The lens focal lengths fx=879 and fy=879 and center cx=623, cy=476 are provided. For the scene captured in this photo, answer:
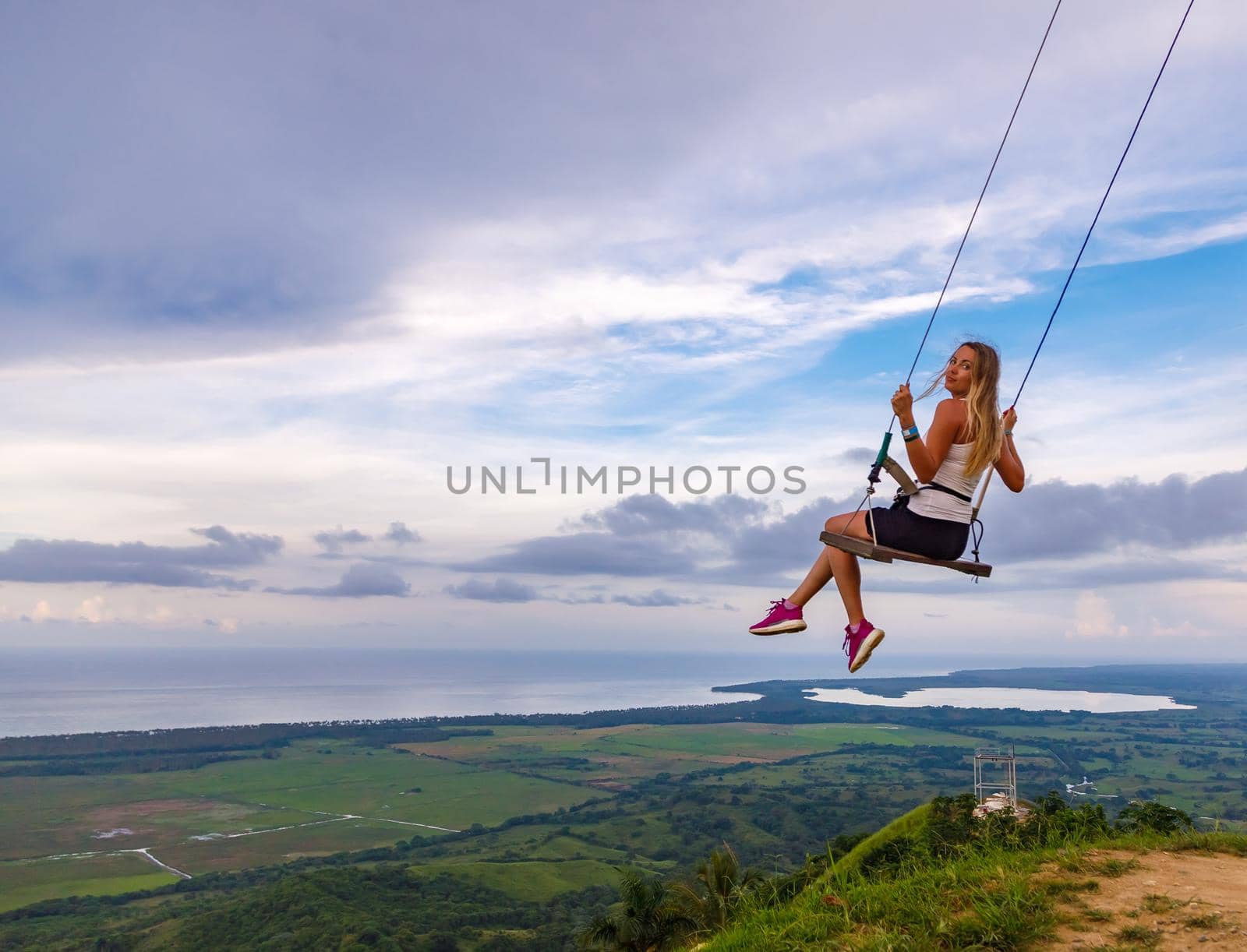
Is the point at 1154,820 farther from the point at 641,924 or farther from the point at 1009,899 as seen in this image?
the point at 641,924

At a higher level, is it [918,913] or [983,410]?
[983,410]

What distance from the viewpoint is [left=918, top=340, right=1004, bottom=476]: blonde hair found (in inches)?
295

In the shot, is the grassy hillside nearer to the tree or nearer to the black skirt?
the tree

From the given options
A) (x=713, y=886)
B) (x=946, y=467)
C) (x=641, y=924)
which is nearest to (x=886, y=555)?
(x=946, y=467)

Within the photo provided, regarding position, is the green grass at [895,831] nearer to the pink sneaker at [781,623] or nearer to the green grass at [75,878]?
the pink sneaker at [781,623]

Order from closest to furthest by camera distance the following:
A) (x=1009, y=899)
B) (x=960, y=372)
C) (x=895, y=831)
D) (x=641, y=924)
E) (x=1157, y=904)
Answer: (x=1157, y=904) < (x=1009, y=899) < (x=960, y=372) < (x=895, y=831) < (x=641, y=924)

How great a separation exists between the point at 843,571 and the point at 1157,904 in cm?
361

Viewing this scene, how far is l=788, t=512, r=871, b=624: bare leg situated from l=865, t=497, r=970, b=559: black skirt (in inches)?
6.4

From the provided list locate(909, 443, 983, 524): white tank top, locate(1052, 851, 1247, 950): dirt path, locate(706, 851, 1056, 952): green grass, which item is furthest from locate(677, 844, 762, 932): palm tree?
locate(909, 443, 983, 524): white tank top

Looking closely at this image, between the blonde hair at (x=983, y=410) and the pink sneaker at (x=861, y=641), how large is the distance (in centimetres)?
162

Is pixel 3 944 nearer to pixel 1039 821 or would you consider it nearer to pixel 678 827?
pixel 678 827

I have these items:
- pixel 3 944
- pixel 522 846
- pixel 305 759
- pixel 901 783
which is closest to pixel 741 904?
pixel 3 944

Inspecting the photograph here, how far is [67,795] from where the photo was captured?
146 meters

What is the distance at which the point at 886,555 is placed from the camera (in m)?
7.59
